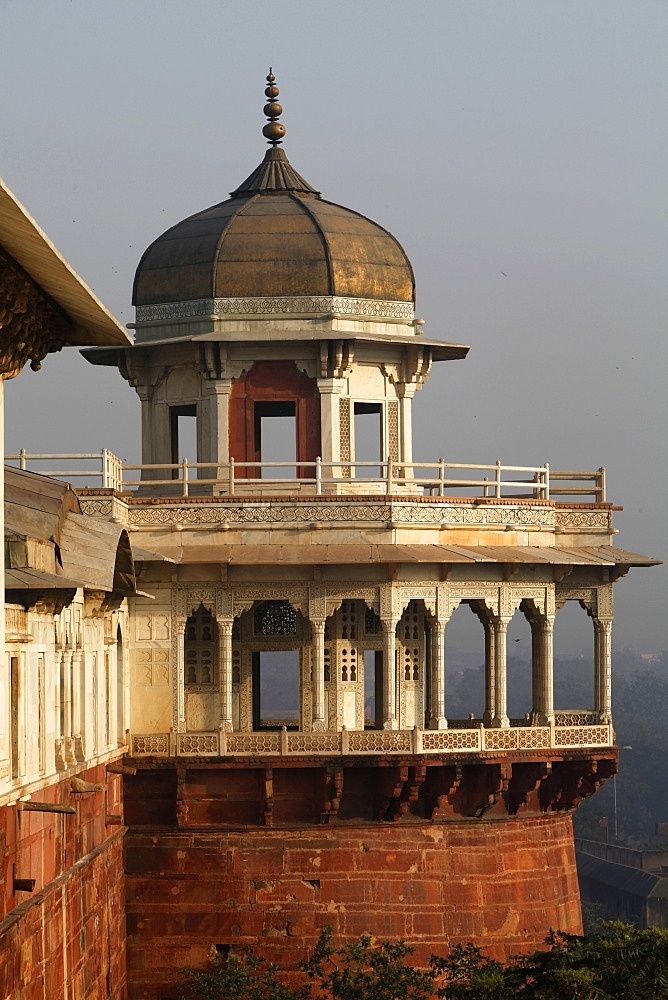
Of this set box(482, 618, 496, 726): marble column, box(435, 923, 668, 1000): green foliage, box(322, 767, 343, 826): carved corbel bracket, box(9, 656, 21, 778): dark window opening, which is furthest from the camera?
box(482, 618, 496, 726): marble column

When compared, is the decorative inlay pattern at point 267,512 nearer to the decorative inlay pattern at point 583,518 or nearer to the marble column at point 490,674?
the marble column at point 490,674

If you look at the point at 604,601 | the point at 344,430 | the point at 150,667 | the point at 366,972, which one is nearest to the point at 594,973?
the point at 366,972

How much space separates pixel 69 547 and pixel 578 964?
699 cm

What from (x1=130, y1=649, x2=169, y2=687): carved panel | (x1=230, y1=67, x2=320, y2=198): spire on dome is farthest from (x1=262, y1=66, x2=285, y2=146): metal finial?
(x1=130, y1=649, x2=169, y2=687): carved panel

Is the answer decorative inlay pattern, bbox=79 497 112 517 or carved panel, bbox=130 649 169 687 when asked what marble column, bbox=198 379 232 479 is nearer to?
carved panel, bbox=130 649 169 687

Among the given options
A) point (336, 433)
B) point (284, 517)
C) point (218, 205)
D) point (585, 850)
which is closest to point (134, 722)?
point (284, 517)

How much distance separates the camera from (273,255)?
123 ft

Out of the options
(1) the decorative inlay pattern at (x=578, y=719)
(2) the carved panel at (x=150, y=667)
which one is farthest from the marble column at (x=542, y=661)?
(2) the carved panel at (x=150, y=667)

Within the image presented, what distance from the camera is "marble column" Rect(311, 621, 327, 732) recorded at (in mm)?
34125

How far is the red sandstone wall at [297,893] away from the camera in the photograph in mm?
33188

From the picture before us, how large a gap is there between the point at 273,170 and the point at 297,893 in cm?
1162

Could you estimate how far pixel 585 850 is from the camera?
9675 centimetres

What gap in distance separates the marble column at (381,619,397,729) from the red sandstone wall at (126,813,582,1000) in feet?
4.86

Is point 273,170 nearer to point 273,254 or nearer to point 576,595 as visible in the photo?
point 273,254
